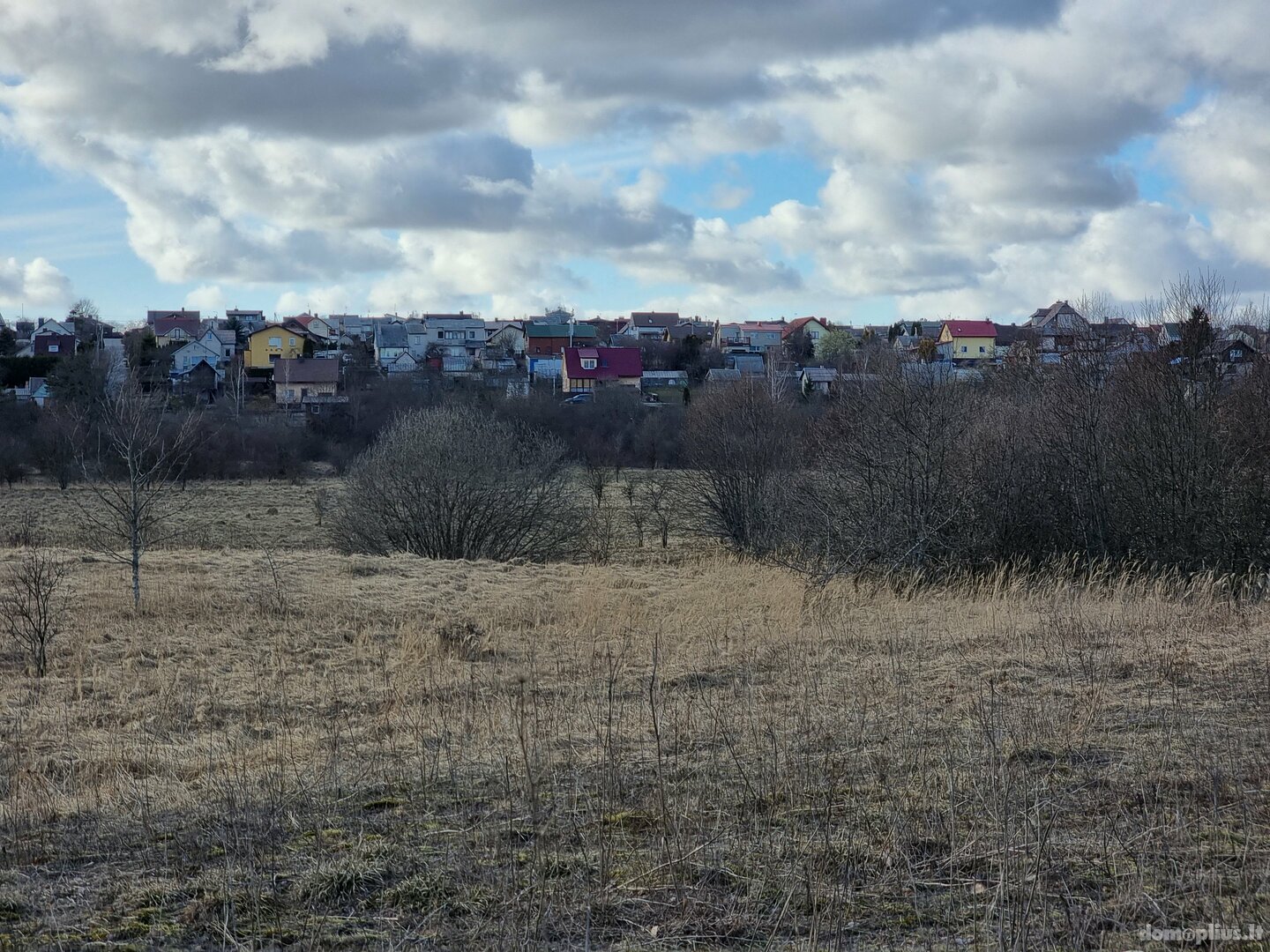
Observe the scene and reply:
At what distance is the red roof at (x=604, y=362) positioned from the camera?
7019 centimetres

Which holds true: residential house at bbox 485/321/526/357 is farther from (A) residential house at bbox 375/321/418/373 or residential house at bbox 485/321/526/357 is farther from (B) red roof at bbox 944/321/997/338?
(B) red roof at bbox 944/321/997/338

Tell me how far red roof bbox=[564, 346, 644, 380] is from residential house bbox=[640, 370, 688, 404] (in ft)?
3.47

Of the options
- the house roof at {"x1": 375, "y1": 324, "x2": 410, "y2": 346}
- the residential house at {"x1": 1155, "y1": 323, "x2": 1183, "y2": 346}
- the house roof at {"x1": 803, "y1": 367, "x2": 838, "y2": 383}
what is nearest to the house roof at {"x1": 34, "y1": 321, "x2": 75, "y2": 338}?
the house roof at {"x1": 375, "y1": 324, "x2": 410, "y2": 346}

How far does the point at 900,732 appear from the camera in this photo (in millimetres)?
5852

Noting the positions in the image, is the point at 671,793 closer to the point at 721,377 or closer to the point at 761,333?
the point at 721,377

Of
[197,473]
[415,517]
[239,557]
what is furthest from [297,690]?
[197,473]

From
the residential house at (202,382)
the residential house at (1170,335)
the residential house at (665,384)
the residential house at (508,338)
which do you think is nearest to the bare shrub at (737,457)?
the residential house at (1170,335)

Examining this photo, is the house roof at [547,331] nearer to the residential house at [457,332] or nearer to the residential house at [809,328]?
the residential house at [457,332]

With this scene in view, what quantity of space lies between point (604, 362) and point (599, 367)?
72 centimetres

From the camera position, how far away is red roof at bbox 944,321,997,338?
79.6m

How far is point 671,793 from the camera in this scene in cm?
484

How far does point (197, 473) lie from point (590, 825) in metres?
44.8

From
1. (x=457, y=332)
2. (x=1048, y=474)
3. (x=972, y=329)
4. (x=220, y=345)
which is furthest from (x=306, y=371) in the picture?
(x=1048, y=474)

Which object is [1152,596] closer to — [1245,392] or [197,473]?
[1245,392]
